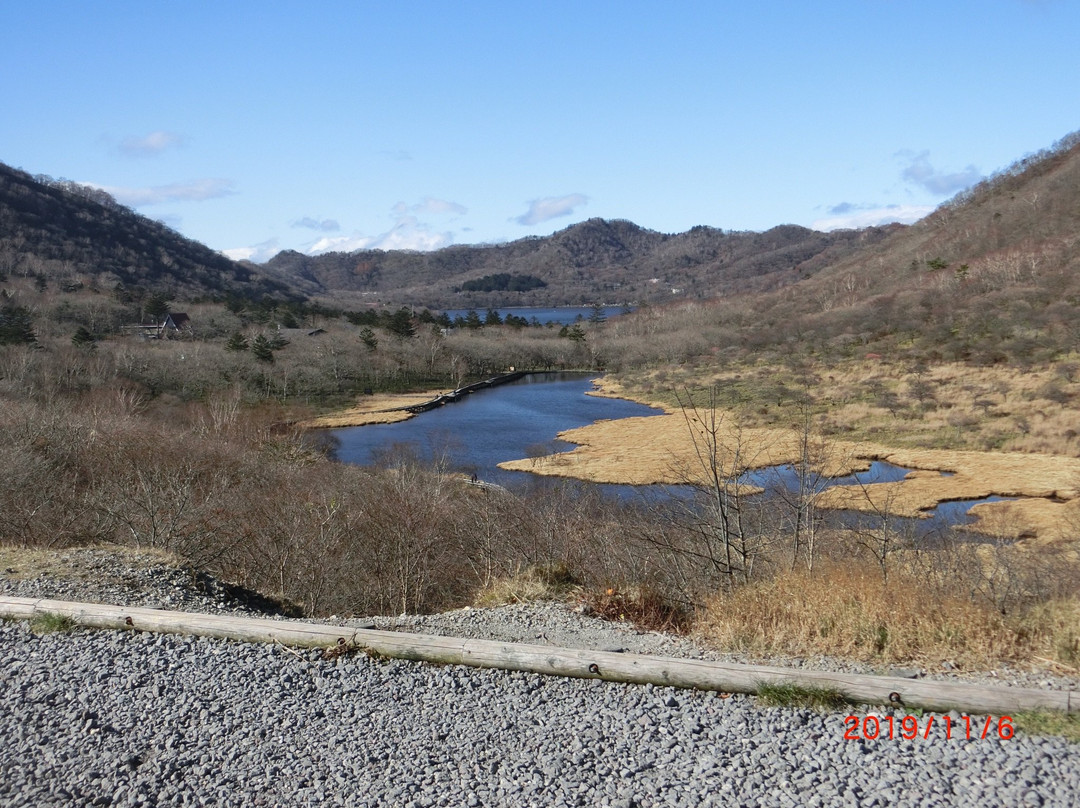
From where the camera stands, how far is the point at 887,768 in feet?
14.1

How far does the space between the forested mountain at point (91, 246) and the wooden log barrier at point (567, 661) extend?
9143 centimetres

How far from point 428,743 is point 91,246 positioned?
404ft

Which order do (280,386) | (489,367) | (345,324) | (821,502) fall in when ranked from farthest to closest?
(345,324) < (489,367) < (280,386) < (821,502)

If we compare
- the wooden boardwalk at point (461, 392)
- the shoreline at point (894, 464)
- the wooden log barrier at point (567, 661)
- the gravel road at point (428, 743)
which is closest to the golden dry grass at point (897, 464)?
the shoreline at point (894, 464)

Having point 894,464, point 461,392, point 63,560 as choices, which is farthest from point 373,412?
point 63,560

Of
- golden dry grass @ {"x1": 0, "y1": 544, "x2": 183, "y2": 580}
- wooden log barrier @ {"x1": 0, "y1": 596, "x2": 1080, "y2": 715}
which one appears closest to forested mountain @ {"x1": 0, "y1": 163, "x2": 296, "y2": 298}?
golden dry grass @ {"x1": 0, "y1": 544, "x2": 183, "y2": 580}

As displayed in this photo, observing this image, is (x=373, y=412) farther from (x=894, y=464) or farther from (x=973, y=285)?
(x=973, y=285)

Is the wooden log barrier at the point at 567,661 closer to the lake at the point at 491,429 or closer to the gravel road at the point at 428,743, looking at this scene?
the gravel road at the point at 428,743

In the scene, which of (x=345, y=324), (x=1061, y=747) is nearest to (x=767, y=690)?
(x=1061, y=747)

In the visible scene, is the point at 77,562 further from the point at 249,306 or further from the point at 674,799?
the point at 249,306

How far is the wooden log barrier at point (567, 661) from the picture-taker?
474 cm

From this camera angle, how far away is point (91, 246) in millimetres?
109438

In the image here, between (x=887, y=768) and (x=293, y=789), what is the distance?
3.28m

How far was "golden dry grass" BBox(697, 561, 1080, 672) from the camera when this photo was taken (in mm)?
5539
